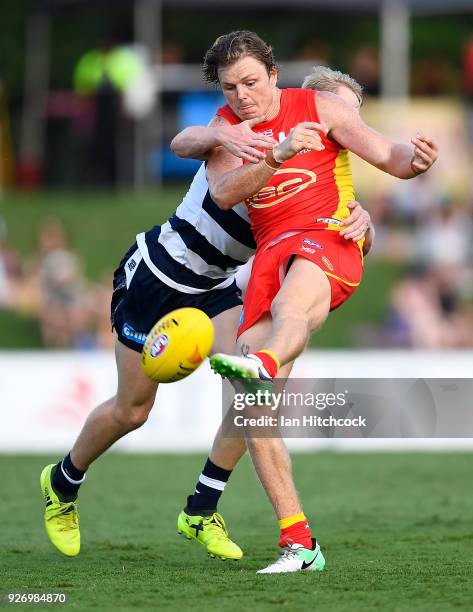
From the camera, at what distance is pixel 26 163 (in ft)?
72.7

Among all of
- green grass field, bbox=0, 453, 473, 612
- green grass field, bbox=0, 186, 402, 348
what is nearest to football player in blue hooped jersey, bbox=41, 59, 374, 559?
green grass field, bbox=0, 453, 473, 612

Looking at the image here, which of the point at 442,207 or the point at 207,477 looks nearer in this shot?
the point at 207,477

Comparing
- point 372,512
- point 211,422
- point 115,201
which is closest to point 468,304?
point 211,422

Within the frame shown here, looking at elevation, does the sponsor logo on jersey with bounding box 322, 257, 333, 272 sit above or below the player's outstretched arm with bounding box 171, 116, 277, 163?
below

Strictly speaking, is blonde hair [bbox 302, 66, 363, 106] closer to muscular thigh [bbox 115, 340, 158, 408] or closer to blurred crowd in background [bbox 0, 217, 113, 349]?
muscular thigh [bbox 115, 340, 158, 408]

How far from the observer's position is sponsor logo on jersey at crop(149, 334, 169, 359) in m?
5.88

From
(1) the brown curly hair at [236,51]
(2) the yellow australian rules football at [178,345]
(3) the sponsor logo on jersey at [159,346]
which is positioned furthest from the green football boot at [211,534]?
(1) the brown curly hair at [236,51]

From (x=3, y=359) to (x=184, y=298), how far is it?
22.5 ft

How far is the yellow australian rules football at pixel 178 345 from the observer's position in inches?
230

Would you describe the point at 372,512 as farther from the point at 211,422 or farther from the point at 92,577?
the point at 211,422

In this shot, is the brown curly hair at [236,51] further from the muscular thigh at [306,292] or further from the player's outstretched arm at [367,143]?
the muscular thigh at [306,292]

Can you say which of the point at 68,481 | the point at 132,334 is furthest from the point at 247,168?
the point at 68,481

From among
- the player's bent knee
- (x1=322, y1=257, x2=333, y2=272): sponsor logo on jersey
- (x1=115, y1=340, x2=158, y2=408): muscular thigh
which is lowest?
the player's bent knee

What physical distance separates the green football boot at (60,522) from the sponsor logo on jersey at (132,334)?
0.92 meters
